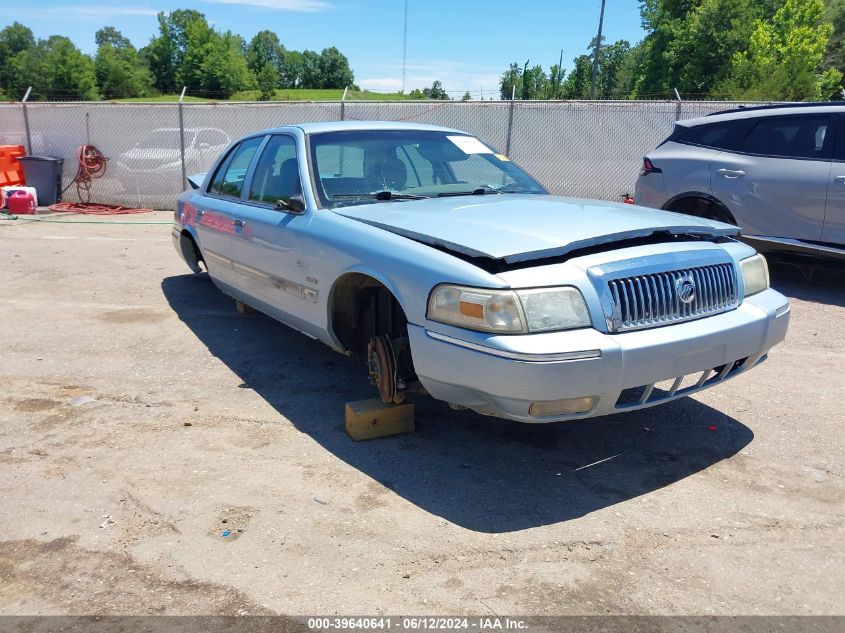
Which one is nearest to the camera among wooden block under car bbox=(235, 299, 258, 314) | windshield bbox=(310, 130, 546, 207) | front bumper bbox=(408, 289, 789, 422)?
front bumper bbox=(408, 289, 789, 422)

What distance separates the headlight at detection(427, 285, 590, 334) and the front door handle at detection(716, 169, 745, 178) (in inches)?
205

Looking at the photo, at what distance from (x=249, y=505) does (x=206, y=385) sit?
1689 millimetres

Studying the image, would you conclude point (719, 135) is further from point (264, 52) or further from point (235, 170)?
point (264, 52)

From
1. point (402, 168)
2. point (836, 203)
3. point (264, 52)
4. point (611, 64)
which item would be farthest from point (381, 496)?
point (264, 52)

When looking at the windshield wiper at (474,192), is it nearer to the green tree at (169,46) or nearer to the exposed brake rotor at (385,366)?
the exposed brake rotor at (385,366)

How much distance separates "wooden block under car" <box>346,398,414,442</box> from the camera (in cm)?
389

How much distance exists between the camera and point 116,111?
14023mm

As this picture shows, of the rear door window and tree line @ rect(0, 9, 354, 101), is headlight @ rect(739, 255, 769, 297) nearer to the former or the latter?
the rear door window

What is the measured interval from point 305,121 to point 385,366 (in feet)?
37.1

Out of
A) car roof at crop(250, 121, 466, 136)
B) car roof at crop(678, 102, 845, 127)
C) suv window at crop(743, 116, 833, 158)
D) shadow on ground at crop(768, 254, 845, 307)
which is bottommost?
shadow on ground at crop(768, 254, 845, 307)

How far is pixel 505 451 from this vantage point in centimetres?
384

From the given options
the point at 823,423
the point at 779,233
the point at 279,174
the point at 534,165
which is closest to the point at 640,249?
the point at 823,423

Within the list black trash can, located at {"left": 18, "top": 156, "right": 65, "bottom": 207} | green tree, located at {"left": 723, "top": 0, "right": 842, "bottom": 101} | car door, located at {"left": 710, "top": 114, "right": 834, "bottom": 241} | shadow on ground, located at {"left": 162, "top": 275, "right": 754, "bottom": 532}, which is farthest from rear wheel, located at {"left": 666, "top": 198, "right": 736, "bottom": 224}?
green tree, located at {"left": 723, "top": 0, "right": 842, "bottom": 101}

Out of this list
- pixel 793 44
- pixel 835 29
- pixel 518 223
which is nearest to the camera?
pixel 518 223
